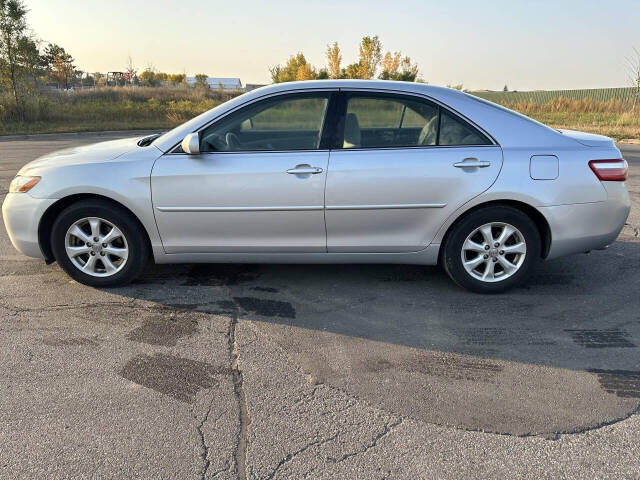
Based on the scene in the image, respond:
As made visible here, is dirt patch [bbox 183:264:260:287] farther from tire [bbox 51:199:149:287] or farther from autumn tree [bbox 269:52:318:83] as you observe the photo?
autumn tree [bbox 269:52:318:83]

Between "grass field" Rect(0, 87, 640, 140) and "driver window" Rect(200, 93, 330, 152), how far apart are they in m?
18.5

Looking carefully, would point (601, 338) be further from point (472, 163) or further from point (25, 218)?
point (25, 218)

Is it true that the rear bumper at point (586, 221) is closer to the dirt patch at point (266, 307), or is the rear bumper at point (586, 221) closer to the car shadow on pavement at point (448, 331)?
the car shadow on pavement at point (448, 331)

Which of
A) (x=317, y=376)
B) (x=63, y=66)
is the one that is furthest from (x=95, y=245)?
(x=63, y=66)

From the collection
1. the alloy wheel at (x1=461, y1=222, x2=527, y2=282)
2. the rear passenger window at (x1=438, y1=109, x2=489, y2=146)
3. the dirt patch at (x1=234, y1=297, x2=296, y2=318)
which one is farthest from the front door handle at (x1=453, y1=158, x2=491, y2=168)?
the dirt patch at (x1=234, y1=297, x2=296, y2=318)

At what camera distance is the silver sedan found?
381 centimetres

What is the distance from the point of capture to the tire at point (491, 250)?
3.90 metres

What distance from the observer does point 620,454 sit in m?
2.26

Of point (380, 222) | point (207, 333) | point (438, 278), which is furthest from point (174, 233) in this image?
point (438, 278)

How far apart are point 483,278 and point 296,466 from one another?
2.45 metres

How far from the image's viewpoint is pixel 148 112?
26703 mm

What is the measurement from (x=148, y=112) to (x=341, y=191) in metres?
25.7

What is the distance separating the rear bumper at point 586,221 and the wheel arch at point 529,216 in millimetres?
Answer: 40

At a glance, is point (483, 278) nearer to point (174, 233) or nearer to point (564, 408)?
point (564, 408)
